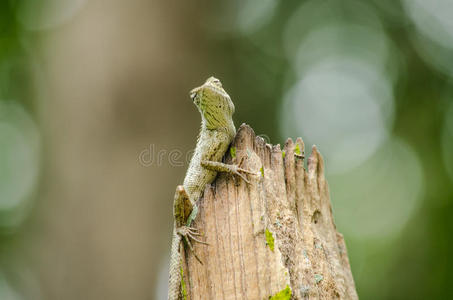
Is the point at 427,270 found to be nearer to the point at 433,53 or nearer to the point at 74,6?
the point at 433,53

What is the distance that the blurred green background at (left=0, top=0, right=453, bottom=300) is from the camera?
7344 millimetres

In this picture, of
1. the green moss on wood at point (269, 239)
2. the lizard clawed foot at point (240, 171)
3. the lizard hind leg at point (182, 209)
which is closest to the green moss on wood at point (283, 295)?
the green moss on wood at point (269, 239)

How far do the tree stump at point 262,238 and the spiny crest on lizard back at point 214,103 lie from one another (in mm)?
1072

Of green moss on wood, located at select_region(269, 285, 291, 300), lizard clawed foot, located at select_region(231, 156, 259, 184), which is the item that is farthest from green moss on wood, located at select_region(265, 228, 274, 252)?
lizard clawed foot, located at select_region(231, 156, 259, 184)

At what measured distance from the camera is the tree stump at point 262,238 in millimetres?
2861

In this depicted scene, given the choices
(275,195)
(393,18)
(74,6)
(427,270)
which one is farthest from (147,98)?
(393,18)

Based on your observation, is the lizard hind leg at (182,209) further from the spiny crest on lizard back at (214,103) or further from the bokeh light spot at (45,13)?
the bokeh light spot at (45,13)

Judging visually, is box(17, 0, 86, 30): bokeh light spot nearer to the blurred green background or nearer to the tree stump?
the blurred green background

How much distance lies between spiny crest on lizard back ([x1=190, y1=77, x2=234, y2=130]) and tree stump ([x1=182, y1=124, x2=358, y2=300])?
3.52 ft

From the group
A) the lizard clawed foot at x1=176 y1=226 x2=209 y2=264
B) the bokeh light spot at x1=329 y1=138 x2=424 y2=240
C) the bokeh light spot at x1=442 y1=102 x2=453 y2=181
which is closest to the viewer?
the lizard clawed foot at x1=176 y1=226 x2=209 y2=264

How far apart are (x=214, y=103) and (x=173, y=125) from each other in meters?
3.66

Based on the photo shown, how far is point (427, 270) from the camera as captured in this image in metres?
9.73

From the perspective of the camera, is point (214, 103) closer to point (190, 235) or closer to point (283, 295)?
point (190, 235)

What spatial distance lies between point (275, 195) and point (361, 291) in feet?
28.8
